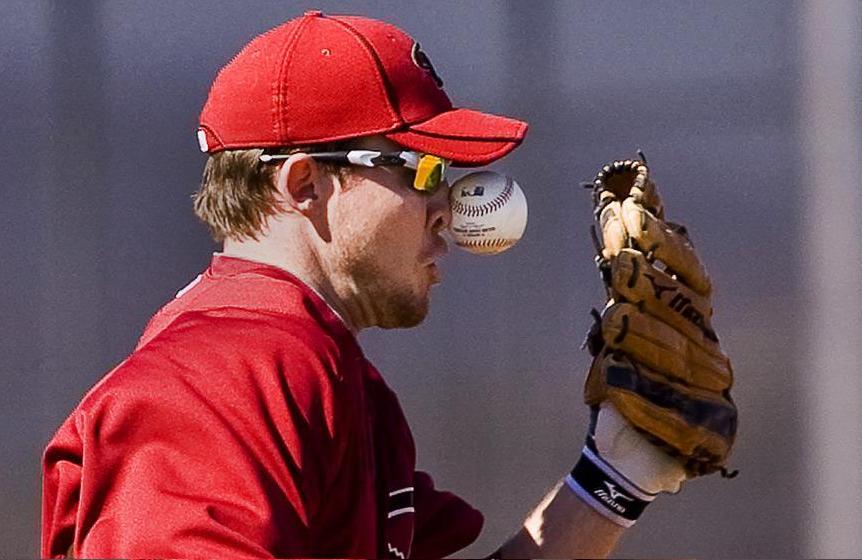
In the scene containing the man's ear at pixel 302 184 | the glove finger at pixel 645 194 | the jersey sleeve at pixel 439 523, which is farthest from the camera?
the glove finger at pixel 645 194

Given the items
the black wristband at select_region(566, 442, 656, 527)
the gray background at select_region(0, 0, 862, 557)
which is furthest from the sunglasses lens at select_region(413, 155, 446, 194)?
the gray background at select_region(0, 0, 862, 557)

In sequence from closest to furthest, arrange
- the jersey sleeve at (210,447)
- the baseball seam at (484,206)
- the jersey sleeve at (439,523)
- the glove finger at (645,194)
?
the jersey sleeve at (210,447) < the baseball seam at (484,206) < the jersey sleeve at (439,523) < the glove finger at (645,194)

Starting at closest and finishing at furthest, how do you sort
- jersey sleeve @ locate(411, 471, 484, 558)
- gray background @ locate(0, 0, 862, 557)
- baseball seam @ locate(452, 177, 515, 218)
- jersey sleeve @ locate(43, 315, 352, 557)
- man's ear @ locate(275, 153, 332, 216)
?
jersey sleeve @ locate(43, 315, 352, 557)
man's ear @ locate(275, 153, 332, 216)
baseball seam @ locate(452, 177, 515, 218)
jersey sleeve @ locate(411, 471, 484, 558)
gray background @ locate(0, 0, 862, 557)

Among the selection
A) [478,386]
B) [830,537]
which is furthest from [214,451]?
[478,386]

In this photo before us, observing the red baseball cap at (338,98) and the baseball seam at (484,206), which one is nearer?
the red baseball cap at (338,98)

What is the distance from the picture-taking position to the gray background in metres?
3.23

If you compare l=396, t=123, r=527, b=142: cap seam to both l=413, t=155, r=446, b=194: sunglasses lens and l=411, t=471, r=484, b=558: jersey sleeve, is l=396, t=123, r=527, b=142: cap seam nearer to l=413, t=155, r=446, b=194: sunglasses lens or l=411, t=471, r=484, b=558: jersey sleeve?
l=413, t=155, r=446, b=194: sunglasses lens

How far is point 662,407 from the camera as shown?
2.06 m

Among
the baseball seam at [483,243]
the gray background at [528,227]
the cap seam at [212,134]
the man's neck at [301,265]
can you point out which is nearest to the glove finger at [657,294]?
the baseball seam at [483,243]

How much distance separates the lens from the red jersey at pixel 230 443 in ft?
4.64

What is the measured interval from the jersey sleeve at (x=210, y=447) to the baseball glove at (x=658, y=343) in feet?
2.03

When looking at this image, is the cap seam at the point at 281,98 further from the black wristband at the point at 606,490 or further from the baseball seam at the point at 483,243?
the black wristband at the point at 606,490

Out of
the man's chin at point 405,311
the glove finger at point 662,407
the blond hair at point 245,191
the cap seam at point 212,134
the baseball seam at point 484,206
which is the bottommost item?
the glove finger at point 662,407

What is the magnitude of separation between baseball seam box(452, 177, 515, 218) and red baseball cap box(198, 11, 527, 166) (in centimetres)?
7
